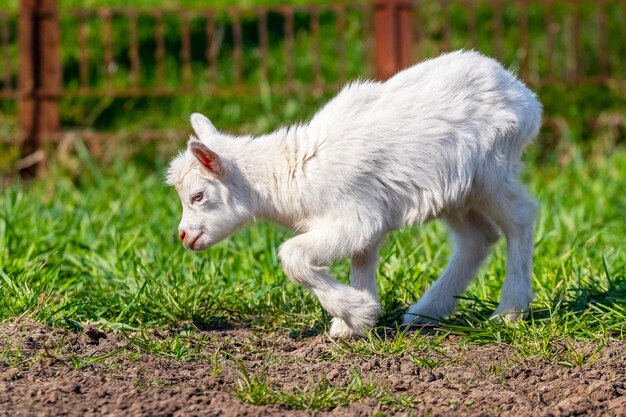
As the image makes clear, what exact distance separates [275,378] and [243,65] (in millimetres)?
6256

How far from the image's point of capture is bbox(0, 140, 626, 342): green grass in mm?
4676

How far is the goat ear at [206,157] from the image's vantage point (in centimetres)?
Answer: 432

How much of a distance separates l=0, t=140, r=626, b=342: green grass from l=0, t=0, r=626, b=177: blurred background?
4.45 feet

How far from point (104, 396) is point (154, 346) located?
0.61 m

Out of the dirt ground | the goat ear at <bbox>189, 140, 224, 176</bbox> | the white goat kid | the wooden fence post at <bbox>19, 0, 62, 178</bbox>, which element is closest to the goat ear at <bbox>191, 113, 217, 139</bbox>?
the white goat kid

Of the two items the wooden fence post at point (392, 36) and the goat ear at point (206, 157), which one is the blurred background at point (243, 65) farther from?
the goat ear at point (206, 157)

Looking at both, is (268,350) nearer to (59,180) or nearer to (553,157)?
(59,180)

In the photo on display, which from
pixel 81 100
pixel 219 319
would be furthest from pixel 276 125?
pixel 219 319

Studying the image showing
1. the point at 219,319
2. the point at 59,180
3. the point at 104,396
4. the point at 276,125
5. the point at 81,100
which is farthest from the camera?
the point at 81,100

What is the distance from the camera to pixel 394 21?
8.49 m

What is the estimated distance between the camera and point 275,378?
160 inches

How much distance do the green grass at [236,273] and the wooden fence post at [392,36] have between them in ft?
5.68

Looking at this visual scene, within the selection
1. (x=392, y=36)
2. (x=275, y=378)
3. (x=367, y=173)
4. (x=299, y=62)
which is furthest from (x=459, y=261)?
(x=299, y=62)

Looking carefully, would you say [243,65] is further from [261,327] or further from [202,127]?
[261,327]
